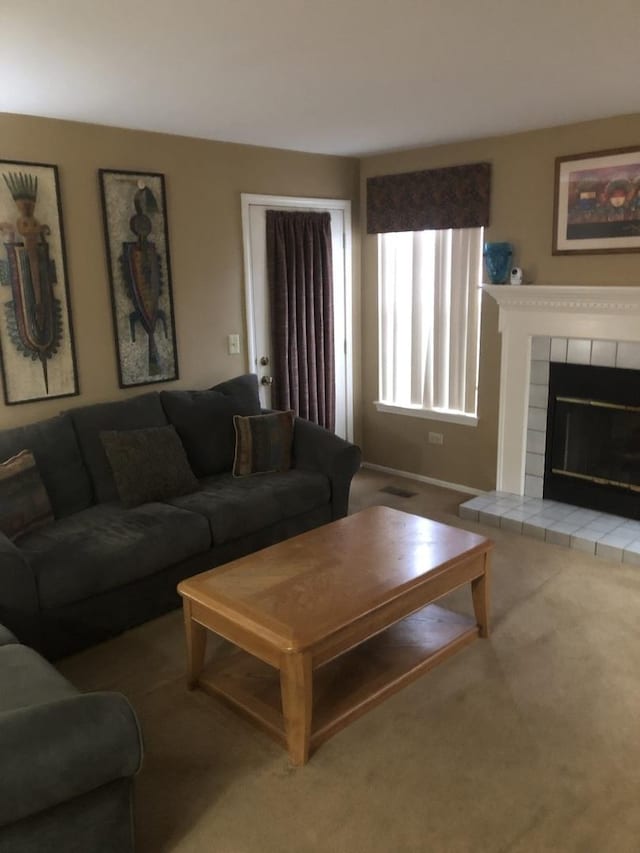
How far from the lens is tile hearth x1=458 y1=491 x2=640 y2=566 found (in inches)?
150

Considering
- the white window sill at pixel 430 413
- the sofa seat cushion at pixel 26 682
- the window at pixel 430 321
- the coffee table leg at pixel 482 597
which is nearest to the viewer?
the sofa seat cushion at pixel 26 682

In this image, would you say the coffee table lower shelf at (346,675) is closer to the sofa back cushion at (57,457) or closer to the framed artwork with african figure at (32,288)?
the sofa back cushion at (57,457)

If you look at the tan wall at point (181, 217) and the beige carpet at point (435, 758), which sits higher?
the tan wall at point (181, 217)

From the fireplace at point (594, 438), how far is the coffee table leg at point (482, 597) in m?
1.59

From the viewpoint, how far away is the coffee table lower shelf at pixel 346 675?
2.51 metres

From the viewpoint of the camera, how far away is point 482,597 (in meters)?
3.01

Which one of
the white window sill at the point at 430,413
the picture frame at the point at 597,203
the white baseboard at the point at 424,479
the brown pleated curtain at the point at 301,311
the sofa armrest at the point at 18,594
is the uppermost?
the picture frame at the point at 597,203

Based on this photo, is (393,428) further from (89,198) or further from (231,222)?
(89,198)

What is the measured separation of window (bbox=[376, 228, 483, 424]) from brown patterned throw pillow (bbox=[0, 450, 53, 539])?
9.24 feet

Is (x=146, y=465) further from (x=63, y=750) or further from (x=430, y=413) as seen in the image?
(x=430, y=413)

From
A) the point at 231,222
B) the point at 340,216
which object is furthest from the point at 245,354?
the point at 340,216

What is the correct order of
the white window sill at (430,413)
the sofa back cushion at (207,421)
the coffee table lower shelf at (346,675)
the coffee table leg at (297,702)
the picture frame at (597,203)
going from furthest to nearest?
the white window sill at (430,413), the sofa back cushion at (207,421), the picture frame at (597,203), the coffee table lower shelf at (346,675), the coffee table leg at (297,702)

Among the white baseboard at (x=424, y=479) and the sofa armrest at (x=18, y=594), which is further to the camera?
the white baseboard at (x=424, y=479)

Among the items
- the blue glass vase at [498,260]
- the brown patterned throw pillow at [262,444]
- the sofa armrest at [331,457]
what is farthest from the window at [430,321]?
the brown patterned throw pillow at [262,444]
